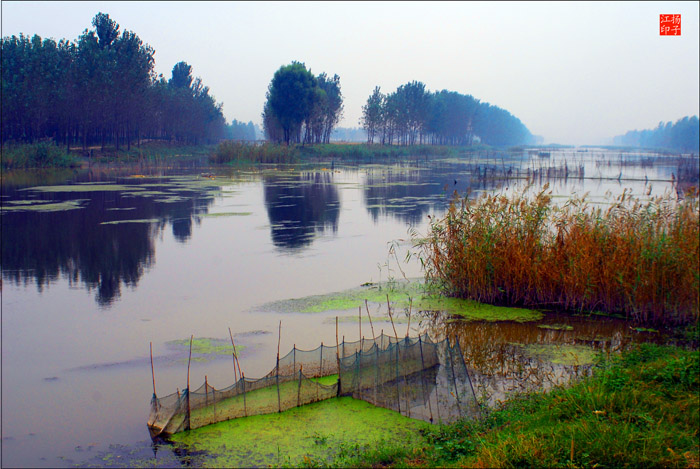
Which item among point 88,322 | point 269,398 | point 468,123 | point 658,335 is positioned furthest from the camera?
point 468,123

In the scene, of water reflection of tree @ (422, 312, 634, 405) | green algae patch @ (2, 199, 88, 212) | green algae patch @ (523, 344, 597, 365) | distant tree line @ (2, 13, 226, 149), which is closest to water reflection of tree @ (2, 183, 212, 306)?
green algae patch @ (2, 199, 88, 212)

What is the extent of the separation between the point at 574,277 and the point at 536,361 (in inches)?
107

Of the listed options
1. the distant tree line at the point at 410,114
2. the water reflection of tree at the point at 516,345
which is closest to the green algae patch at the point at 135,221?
the water reflection of tree at the point at 516,345

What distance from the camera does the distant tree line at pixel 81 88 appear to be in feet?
173

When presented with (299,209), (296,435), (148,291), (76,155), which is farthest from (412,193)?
(76,155)

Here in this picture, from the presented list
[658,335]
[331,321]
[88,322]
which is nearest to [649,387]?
[658,335]

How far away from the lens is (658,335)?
383 inches

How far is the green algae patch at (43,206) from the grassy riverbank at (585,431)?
22.3m

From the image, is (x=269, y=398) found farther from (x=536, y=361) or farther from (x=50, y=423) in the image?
(x=536, y=361)

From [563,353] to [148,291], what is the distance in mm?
8459

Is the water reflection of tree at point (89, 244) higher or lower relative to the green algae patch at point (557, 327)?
higher

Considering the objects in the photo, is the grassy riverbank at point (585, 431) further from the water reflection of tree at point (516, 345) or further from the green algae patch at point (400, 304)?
the green algae patch at point (400, 304)

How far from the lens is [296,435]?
6387mm

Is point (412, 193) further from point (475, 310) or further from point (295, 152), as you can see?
point (295, 152)
